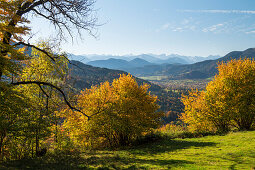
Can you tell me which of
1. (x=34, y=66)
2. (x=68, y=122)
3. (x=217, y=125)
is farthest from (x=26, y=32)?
(x=217, y=125)

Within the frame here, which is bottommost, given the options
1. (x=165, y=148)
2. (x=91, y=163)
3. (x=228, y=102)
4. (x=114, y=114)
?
(x=165, y=148)

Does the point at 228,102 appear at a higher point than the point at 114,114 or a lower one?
higher

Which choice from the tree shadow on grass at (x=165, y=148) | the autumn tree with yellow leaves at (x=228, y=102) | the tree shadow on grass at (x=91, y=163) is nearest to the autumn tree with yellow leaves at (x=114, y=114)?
the tree shadow on grass at (x=165, y=148)

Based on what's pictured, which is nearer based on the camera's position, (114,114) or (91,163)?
(91,163)

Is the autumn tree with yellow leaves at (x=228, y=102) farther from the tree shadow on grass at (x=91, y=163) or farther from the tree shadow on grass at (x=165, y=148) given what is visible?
the tree shadow on grass at (x=91, y=163)

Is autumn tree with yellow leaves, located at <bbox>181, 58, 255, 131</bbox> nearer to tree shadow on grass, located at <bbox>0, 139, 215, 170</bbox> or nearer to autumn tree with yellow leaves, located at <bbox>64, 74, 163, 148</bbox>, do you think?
autumn tree with yellow leaves, located at <bbox>64, 74, 163, 148</bbox>

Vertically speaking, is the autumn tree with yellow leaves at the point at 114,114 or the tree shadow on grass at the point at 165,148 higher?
the autumn tree with yellow leaves at the point at 114,114

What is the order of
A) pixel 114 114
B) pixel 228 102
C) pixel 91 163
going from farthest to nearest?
pixel 228 102 → pixel 114 114 → pixel 91 163

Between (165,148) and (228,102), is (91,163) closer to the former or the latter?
(165,148)

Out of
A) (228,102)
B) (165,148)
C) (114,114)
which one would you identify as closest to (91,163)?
(114,114)

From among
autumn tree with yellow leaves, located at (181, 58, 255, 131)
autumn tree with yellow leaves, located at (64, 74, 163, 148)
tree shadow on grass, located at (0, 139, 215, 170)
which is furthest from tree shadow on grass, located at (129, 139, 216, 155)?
autumn tree with yellow leaves, located at (181, 58, 255, 131)

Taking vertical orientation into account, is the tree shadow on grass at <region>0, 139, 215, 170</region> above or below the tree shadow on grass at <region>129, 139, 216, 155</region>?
above

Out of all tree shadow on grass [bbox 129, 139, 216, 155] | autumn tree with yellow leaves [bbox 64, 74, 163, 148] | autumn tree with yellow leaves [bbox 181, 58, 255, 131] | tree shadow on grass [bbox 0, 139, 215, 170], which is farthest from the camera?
autumn tree with yellow leaves [bbox 181, 58, 255, 131]

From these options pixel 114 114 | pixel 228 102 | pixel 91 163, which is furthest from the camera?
pixel 228 102
